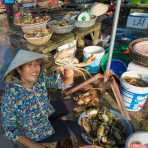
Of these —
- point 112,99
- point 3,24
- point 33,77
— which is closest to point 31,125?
point 33,77

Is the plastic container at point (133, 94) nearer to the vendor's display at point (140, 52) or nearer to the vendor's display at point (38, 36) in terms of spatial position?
the vendor's display at point (140, 52)

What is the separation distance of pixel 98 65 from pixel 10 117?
2169mm

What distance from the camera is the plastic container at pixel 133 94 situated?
3.09 m

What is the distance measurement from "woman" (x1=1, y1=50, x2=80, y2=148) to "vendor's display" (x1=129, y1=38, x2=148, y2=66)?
1.47 meters

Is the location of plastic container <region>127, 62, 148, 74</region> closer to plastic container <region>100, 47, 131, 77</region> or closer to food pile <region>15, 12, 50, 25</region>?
plastic container <region>100, 47, 131, 77</region>

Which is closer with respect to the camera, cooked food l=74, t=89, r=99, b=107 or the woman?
the woman

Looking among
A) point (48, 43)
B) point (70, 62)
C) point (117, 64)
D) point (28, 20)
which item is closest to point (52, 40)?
point (48, 43)

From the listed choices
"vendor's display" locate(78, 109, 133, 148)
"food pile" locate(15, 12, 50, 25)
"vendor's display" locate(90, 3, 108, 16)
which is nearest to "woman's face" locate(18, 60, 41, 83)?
"vendor's display" locate(78, 109, 133, 148)

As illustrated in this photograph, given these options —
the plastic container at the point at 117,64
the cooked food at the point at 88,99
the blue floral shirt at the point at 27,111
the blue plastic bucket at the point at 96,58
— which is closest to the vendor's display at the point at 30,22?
the blue plastic bucket at the point at 96,58

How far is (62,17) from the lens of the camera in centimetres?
449

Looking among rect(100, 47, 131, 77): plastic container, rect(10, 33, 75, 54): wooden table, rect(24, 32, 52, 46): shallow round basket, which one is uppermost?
rect(24, 32, 52, 46): shallow round basket

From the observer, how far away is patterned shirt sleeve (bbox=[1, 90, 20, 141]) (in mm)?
2207

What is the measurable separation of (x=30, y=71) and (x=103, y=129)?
1.08 meters

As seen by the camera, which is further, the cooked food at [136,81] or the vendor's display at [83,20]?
the vendor's display at [83,20]
